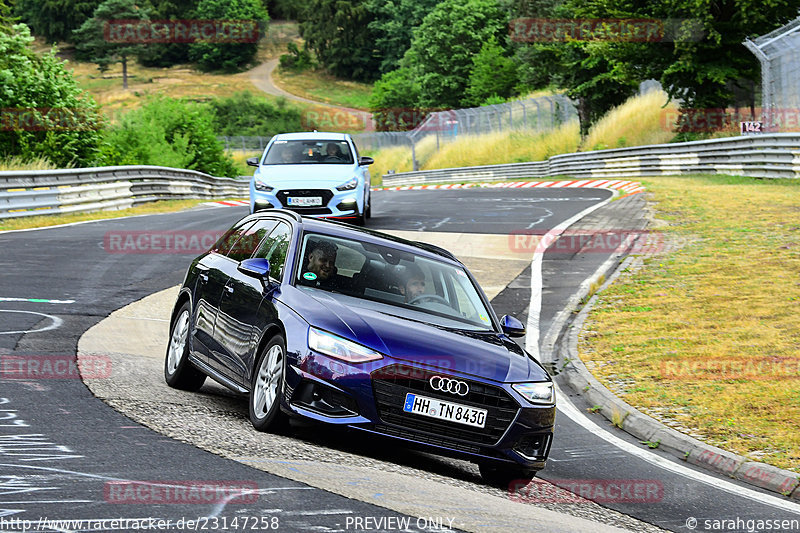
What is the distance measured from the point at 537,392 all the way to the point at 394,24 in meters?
142

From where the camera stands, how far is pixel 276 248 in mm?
8297

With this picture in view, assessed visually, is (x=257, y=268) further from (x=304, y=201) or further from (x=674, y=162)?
(x=674, y=162)

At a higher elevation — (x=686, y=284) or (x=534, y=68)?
(x=534, y=68)

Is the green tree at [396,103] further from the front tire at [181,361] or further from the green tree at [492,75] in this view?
the front tire at [181,361]

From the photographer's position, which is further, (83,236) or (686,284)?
(83,236)

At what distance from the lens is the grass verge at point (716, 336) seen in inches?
368

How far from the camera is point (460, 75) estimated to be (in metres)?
105

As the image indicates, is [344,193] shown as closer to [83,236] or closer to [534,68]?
[83,236]

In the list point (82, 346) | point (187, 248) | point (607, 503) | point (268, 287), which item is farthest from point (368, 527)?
point (187, 248)

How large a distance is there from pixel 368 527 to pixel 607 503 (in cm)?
231

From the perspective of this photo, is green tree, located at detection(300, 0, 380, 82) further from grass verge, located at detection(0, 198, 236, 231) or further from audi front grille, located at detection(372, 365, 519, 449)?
audi front grille, located at detection(372, 365, 519, 449)

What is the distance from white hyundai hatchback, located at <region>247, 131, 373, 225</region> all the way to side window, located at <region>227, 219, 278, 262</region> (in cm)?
1025

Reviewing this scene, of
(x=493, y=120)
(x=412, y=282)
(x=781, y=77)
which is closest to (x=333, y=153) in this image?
(x=412, y=282)

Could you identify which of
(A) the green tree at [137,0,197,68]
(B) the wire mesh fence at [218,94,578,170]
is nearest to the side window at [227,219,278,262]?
(B) the wire mesh fence at [218,94,578,170]
